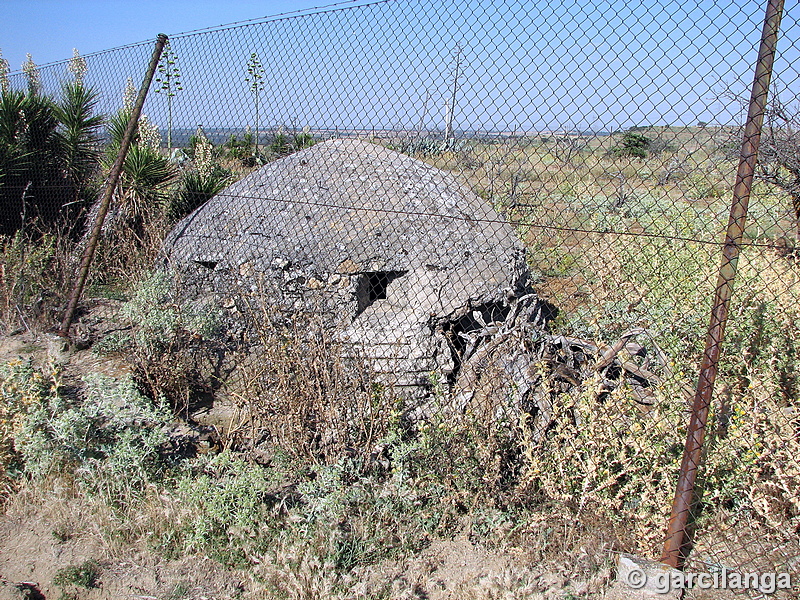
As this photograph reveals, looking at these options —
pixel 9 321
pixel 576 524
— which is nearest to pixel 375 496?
pixel 576 524

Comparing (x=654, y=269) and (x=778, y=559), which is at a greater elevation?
(x=654, y=269)

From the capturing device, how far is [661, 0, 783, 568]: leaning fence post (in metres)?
2.30

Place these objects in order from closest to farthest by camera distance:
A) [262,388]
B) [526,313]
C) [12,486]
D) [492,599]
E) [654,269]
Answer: [492,599] < [12,486] < [262,388] < [526,313] < [654,269]

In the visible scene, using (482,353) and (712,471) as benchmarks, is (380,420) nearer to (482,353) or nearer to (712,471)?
(482,353)

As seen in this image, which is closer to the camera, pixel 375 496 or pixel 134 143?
pixel 375 496

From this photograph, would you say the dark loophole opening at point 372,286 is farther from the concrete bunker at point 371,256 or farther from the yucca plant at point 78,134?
the yucca plant at point 78,134

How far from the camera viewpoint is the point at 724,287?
2408 millimetres

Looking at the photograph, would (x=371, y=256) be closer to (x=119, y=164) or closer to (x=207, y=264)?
(x=207, y=264)

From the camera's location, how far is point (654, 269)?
517 cm

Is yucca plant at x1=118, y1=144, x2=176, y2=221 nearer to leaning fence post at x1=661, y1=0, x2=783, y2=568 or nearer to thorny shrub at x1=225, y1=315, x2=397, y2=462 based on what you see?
thorny shrub at x1=225, y1=315, x2=397, y2=462

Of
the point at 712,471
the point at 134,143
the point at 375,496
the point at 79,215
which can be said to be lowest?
the point at 375,496

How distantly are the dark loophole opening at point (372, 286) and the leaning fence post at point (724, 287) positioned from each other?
2311 millimetres

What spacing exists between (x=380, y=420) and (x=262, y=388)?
31.3 inches

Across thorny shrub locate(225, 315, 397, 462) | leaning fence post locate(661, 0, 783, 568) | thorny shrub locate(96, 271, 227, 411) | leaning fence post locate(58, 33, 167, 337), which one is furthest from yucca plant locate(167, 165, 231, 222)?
leaning fence post locate(661, 0, 783, 568)
